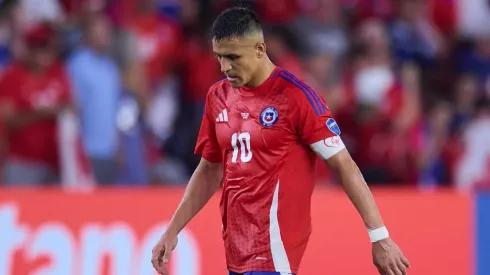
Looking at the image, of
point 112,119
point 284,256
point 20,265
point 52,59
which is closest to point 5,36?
point 52,59

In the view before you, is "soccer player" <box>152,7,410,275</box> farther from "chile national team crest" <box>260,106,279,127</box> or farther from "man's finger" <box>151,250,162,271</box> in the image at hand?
"man's finger" <box>151,250,162,271</box>

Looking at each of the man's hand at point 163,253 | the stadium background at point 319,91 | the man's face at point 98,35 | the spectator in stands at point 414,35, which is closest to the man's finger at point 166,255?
the man's hand at point 163,253

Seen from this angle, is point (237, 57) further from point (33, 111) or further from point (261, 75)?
point (33, 111)

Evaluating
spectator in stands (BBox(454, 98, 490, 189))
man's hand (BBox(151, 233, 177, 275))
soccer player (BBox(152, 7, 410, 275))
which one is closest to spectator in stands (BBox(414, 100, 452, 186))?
spectator in stands (BBox(454, 98, 490, 189))

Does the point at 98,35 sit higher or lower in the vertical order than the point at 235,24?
higher

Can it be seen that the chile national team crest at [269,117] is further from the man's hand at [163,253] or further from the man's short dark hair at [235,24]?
the man's hand at [163,253]

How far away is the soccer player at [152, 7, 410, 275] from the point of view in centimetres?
456

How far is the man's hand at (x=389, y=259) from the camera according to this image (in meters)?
4.39

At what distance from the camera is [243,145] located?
4.74 m

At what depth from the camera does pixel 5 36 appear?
383 inches

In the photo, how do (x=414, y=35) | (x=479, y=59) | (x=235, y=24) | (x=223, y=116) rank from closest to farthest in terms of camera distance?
(x=235, y=24) < (x=223, y=116) < (x=414, y=35) < (x=479, y=59)

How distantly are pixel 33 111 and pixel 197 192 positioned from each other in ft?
14.1

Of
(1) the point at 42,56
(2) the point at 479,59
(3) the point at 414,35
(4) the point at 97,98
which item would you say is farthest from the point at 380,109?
(1) the point at 42,56

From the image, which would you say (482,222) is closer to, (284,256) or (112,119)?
(284,256)
